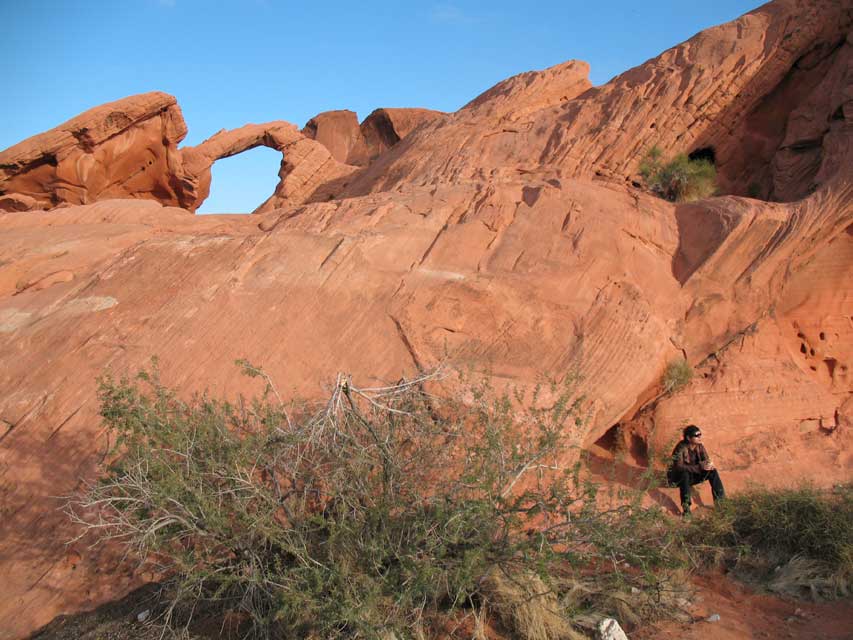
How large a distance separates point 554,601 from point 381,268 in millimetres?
4259

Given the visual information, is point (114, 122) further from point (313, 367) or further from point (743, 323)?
point (743, 323)

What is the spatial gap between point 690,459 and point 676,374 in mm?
1016

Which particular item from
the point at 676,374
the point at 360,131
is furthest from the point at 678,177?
the point at 360,131

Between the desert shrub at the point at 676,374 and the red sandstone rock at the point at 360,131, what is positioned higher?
the red sandstone rock at the point at 360,131

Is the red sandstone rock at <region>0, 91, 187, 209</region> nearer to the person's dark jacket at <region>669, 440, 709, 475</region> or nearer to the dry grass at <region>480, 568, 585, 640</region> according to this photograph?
the person's dark jacket at <region>669, 440, 709, 475</region>

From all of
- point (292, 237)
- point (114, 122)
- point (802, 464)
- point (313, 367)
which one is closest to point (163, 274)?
point (292, 237)

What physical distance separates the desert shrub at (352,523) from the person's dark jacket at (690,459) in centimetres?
196

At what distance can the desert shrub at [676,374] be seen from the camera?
784 cm

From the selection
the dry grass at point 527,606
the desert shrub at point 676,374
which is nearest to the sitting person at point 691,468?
the desert shrub at point 676,374

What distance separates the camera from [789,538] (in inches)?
239

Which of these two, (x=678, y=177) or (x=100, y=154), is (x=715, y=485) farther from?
(x=100, y=154)

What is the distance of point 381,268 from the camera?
25.9 feet

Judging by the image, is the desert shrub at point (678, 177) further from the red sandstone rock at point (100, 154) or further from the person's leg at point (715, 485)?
the red sandstone rock at point (100, 154)

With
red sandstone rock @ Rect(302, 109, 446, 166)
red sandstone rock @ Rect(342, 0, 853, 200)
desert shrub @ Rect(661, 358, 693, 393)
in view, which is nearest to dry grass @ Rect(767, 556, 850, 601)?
desert shrub @ Rect(661, 358, 693, 393)
